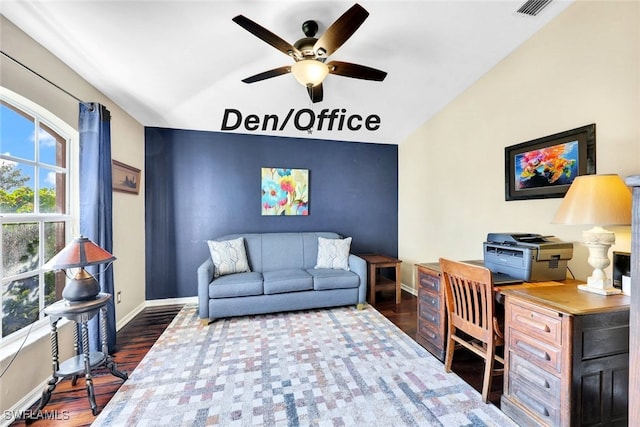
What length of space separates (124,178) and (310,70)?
96.0 inches

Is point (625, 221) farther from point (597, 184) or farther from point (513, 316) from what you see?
point (513, 316)

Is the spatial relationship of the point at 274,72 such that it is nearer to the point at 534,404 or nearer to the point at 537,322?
the point at 537,322

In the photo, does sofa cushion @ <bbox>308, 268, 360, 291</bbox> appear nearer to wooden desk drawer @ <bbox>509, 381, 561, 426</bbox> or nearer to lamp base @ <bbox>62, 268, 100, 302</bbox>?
wooden desk drawer @ <bbox>509, 381, 561, 426</bbox>

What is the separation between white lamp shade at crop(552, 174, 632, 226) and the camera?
1.58m

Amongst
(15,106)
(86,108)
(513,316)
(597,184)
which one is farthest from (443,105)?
(15,106)

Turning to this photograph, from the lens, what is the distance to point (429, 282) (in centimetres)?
249

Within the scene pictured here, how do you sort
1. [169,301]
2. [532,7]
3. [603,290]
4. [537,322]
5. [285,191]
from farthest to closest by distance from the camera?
[285,191]
[169,301]
[532,7]
[603,290]
[537,322]

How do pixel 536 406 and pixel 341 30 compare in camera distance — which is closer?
pixel 536 406

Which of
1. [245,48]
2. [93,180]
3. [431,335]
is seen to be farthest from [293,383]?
[245,48]

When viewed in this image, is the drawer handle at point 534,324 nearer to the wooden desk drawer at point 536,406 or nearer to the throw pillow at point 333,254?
the wooden desk drawer at point 536,406

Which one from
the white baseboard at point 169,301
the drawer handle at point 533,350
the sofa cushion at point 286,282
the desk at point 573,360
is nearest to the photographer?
the desk at point 573,360

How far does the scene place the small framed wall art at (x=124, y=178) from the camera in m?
2.82

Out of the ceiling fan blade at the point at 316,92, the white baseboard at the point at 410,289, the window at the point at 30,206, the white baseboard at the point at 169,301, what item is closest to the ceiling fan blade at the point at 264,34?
the ceiling fan blade at the point at 316,92

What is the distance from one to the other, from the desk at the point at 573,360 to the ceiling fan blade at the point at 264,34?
2.19 m
